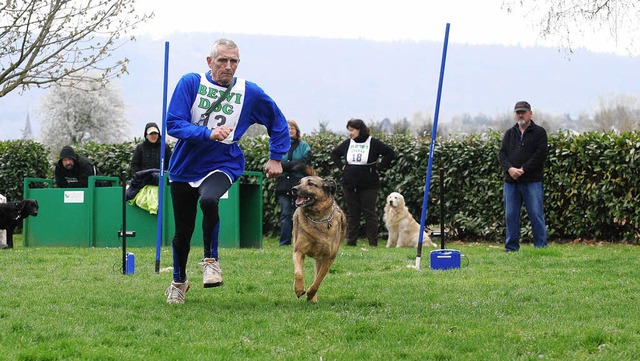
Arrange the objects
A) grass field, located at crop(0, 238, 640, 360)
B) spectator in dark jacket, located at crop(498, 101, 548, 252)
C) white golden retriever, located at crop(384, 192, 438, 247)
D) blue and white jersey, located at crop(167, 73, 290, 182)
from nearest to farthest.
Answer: grass field, located at crop(0, 238, 640, 360) < blue and white jersey, located at crop(167, 73, 290, 182) < spectator in dark jacket, located at crop(498, 101, 548, 252) < white golden retriever, located at crop(384, 192, 438, 247)

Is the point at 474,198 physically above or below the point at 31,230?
above

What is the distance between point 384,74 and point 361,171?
538 feet

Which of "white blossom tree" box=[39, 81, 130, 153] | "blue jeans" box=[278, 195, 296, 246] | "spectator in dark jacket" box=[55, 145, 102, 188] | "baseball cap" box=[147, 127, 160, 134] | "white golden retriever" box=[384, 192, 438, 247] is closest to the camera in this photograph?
"baseball cap" box=[147, 127, 160, 134]

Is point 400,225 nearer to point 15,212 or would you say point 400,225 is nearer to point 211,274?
point 15,212

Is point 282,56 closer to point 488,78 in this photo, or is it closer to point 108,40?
point 488,78

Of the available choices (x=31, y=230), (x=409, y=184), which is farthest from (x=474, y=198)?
(x=31, y=230)

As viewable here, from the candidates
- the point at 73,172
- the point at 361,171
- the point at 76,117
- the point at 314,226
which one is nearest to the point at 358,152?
the point at 361,171

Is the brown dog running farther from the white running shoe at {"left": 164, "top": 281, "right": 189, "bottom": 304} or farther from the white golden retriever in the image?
the white golden retriever

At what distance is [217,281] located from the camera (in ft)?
21.4

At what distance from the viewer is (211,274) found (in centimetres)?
654

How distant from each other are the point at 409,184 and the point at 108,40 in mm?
6332

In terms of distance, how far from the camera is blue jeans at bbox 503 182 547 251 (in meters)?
11.4

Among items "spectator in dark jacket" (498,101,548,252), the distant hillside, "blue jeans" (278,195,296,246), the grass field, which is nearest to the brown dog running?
the grass field

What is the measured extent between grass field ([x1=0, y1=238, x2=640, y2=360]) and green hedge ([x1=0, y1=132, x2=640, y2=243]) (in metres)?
4.37
